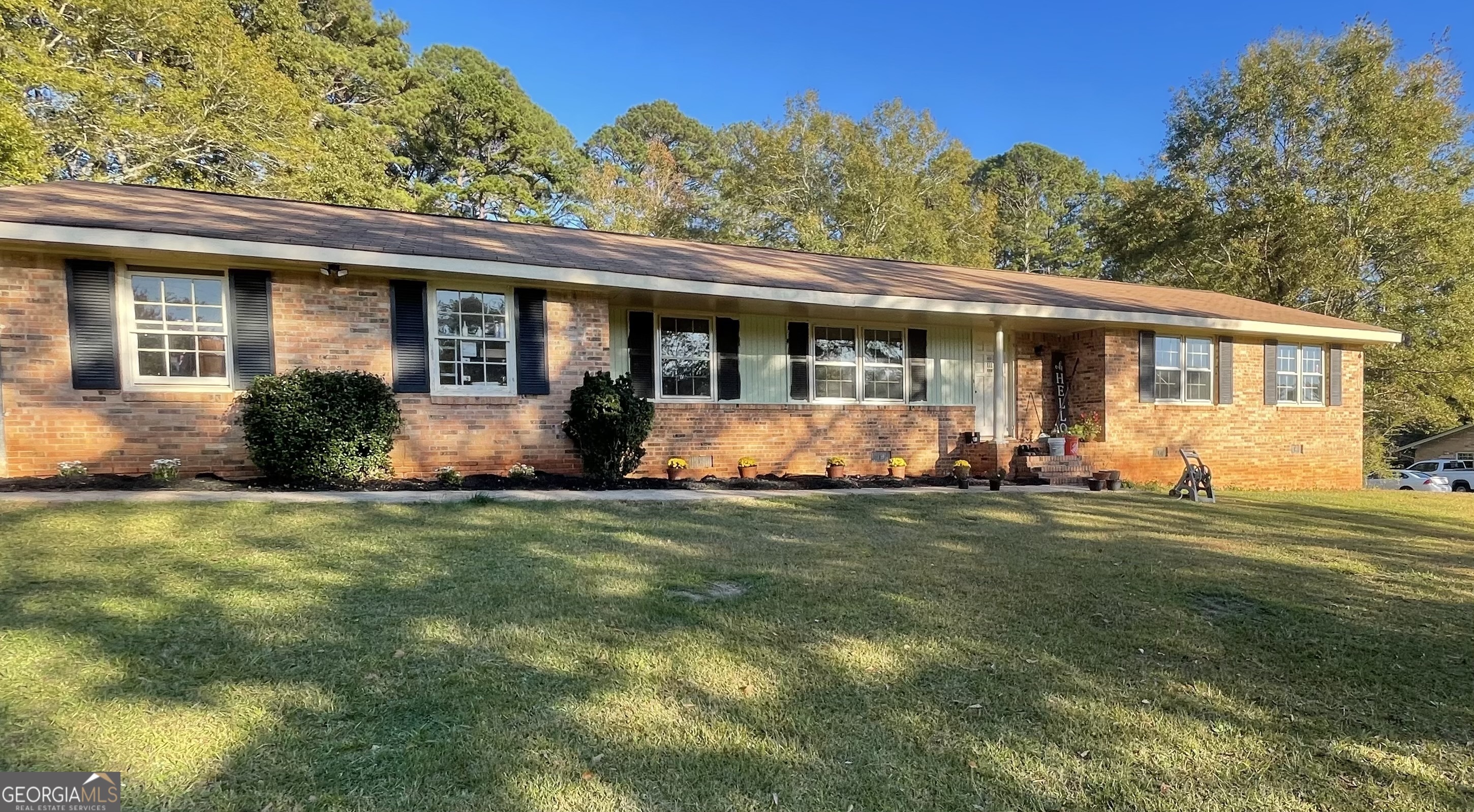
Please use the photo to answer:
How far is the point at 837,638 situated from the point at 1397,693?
8.01ft

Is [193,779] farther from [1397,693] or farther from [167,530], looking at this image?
[1397,693]

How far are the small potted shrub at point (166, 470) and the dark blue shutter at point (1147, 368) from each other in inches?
552

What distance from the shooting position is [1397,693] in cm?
293

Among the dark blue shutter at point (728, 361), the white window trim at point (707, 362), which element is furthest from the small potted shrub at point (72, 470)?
the dark blue shutter at point (728, 361)

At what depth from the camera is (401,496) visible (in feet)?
22.2

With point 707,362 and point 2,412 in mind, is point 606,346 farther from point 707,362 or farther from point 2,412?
point 2,412

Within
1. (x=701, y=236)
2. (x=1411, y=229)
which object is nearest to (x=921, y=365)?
(x=701, y=236)

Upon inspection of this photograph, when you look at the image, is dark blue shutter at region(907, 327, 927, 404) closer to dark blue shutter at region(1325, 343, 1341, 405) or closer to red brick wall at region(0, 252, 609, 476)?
red brick wall at region(0, 252, 609, 476)

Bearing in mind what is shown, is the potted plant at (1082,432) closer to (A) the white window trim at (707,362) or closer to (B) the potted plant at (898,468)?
(B) the potted plant at (898,468)

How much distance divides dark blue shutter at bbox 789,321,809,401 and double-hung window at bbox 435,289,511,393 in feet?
14.6

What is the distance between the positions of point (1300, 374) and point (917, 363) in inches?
329

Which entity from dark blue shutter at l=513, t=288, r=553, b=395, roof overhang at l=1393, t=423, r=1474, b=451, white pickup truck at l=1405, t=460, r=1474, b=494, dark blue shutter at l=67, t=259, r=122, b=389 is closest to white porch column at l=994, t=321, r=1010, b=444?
dark blue shutter at l=513, t=288, r=553, b=395

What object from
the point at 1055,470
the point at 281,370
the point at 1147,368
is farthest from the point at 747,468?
the point at 1147,368

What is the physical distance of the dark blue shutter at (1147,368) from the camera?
1190 cm
